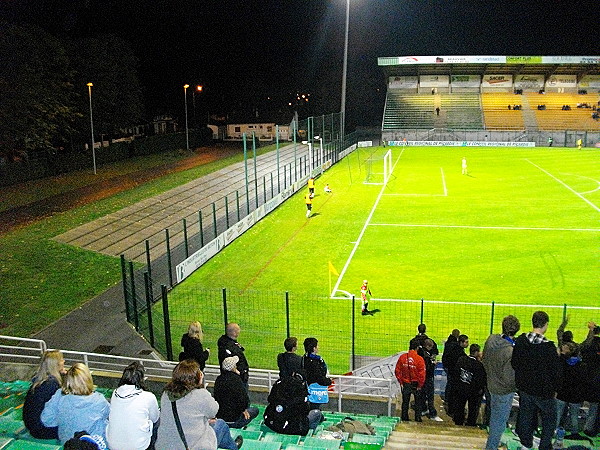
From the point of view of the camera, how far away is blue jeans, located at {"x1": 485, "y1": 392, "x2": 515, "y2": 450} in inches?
293

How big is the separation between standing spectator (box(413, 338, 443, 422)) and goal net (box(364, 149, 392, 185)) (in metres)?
32.9

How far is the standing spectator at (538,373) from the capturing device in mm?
6879

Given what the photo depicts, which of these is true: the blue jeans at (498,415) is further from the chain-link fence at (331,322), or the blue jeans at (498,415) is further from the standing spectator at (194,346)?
the chain-link fence at (331,322)

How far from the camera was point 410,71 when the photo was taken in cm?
8044

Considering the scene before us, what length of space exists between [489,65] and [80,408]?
7886cm

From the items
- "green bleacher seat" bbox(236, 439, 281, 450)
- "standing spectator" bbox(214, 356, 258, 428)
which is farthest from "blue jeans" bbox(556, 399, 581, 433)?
"standing spectator" bbox(214, 356, 258, 428)

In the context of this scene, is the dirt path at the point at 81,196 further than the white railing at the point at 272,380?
Yes

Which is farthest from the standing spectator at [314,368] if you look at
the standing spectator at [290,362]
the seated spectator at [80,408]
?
the seated spectator at [80,408]

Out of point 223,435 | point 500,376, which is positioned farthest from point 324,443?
point 500,376

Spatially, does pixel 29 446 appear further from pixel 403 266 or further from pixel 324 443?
pixel 403 266

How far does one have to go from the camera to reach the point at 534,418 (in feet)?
24.6

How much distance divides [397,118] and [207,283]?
6026 cm

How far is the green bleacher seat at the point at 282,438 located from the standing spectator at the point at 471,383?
2.87m

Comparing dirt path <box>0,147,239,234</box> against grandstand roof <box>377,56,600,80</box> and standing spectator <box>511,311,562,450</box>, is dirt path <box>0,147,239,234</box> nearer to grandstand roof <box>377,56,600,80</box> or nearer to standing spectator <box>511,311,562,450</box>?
standing spectator <box>511,311,562,450</box>
